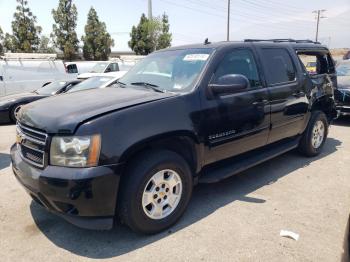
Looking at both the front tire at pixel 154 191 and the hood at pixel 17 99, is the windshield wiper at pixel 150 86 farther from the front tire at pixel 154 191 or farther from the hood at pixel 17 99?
the hood at pixel 17 99

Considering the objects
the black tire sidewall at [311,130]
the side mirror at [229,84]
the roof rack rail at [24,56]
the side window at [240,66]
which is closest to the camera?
the side mirror at [229,84]

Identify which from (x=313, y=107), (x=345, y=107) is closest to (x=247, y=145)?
(x=313, y=107)

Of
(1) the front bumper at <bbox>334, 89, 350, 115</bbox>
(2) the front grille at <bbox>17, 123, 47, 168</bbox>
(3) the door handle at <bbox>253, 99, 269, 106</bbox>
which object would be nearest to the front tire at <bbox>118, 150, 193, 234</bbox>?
(2) the front grille at <bbox>17, 123, 47, 168</bbox>

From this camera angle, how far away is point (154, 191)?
10.5ft

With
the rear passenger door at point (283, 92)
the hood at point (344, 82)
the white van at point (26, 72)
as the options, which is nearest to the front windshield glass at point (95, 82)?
the white van at point (26, 72)

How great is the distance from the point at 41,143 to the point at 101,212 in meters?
0.82

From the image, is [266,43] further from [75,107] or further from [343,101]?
[343,101]

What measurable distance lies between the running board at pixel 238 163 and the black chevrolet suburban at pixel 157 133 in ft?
0.06

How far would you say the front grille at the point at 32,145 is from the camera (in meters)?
2.96

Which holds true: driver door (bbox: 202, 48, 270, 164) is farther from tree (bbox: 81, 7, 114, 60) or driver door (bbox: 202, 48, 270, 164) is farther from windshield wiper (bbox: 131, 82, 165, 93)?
tree (bbox: 81, 7, 114, 60)

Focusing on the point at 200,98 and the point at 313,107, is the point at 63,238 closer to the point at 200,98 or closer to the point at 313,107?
the point at 200,98

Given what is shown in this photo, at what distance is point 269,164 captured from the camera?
5324 millimetres

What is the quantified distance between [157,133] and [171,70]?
1181 mm

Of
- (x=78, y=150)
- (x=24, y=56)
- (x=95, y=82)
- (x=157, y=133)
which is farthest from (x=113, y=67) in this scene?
(x=78, y=150)
